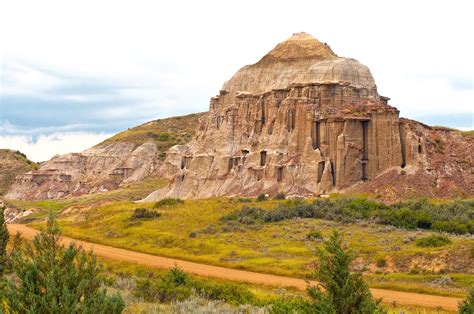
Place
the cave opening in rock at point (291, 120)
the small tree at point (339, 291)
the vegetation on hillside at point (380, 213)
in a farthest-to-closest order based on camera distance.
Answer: the cave opening in rock at point (291, 120)
the vegetation on hillside at point (380, 213)
the small tree at point (339, 291)

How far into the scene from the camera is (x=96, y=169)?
463 ft

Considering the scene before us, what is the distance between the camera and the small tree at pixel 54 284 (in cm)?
1045

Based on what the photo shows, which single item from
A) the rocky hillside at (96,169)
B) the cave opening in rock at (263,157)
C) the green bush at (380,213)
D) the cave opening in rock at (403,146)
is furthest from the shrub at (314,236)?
the rocky hillside at (96,169)

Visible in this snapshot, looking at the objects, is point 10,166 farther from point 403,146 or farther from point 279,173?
point 403,146

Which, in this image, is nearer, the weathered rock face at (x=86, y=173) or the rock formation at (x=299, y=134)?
the rock formation at (x=299, y=134)

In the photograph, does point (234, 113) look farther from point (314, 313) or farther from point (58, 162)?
point (314, 313)

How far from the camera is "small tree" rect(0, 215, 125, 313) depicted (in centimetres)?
1045

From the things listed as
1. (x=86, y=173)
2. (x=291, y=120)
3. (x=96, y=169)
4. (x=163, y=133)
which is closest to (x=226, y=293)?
(x=291, y=120)

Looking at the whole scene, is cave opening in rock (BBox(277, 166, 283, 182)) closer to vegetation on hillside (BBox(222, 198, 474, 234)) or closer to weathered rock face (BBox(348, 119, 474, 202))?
weathered rock face (BBox(348, 119, 474, 202))

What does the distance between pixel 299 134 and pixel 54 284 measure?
259ft

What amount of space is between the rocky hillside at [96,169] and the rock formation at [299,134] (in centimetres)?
3102

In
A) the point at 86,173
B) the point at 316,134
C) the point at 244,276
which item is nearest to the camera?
the point at 244,276

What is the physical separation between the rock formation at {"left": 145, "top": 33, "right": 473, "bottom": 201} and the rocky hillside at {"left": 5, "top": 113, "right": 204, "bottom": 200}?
102ft

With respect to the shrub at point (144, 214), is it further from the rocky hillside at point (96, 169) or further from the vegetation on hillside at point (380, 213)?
the rocky hillside at point (96, 169)
